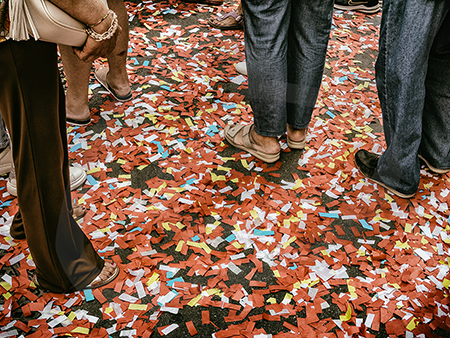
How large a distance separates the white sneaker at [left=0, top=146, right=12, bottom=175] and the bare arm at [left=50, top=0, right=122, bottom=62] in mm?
1282

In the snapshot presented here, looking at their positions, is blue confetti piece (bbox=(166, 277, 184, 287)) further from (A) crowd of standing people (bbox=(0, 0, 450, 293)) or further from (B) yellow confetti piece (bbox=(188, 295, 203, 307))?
(A) crowd of standing people (bbox=(0, 0, 450, 293))

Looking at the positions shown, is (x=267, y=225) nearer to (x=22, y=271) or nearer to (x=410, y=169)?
(x=410, y=169)

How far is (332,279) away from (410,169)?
3.05ft

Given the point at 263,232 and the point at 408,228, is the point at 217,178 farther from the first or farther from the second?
the point at 408,228

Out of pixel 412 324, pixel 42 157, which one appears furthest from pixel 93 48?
pixel 412 324

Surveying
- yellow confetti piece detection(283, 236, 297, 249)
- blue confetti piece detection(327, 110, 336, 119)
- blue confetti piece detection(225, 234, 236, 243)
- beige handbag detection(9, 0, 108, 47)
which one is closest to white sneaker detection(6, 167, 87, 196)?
blue confetti piece detection(225, 234, 236, 243)

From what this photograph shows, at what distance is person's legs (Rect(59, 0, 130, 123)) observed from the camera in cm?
246

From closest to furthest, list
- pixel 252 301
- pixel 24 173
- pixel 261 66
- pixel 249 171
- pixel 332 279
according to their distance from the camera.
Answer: pixel 24 173 → pixel 252 301 → pixel 332 279 → pixel 261 66 → pixel 249 171

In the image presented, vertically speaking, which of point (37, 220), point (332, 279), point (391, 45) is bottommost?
point (332, 279)

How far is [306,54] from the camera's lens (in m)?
2.22

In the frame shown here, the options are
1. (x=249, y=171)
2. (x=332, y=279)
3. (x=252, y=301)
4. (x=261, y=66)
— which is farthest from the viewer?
(x=249, y=171)

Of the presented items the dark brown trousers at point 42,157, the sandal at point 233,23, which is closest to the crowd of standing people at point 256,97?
the dark brown trousers at point 42,157

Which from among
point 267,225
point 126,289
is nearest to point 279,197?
point 267,225

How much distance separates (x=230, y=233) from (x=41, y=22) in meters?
1.44
